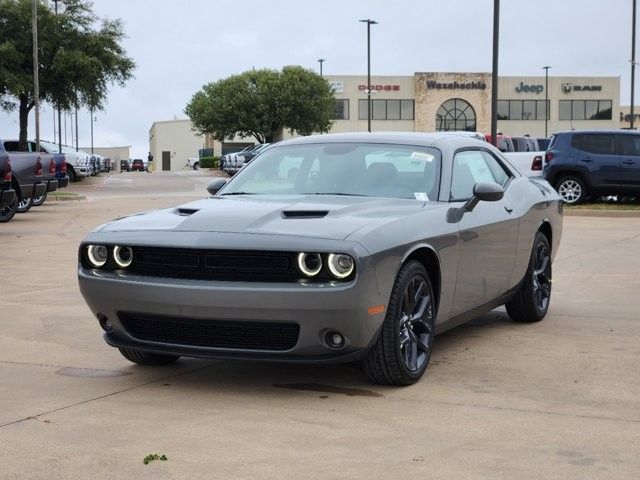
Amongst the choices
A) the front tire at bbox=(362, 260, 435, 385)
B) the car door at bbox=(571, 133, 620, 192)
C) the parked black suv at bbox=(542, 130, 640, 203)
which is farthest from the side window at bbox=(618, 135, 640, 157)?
the front tire at bbox=(362, 260, 435, 385)

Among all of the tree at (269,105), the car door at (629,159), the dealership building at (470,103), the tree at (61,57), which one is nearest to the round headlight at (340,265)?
the car door at (629,159)

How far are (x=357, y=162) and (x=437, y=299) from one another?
114 centimetres

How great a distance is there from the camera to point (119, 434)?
4840 millimetres

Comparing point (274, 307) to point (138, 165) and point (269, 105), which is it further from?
point (138, 165)

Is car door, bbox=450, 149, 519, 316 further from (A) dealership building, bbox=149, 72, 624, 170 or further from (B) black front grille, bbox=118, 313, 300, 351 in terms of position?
(A) dealership building, bbox=149, 72, 624, 170

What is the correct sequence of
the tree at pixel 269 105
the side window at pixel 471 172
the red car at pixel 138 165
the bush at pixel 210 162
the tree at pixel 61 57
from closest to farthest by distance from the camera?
1. the side window at pixel 471 172
2. the tree at pixel 61 57
3. the tree at pixel 269 105
4. the bush at pixel 210 162
5. the red car at pixel 138 165

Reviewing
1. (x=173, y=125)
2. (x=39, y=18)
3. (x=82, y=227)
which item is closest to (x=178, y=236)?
(x=82, y=227)

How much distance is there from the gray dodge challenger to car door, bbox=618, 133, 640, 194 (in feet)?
53.9

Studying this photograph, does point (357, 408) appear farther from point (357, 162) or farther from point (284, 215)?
point (357, 162)

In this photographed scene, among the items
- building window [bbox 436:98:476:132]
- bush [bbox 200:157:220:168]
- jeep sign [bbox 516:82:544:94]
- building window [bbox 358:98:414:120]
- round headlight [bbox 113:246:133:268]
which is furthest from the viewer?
jeep sign [bbox 516:82:544:94]

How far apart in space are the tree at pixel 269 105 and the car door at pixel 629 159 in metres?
52.8

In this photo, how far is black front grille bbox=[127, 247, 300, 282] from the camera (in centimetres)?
537

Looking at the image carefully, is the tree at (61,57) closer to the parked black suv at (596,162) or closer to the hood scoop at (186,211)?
the parked black suv at (596,162)

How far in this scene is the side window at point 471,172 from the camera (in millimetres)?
6859
